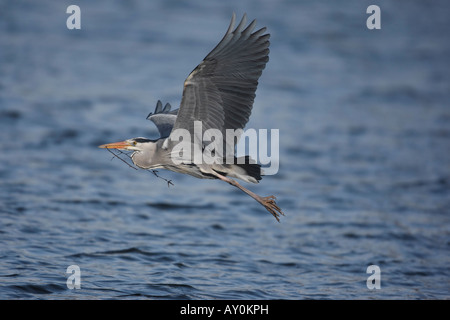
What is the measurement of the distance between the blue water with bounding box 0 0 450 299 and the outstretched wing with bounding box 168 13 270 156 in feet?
6.09

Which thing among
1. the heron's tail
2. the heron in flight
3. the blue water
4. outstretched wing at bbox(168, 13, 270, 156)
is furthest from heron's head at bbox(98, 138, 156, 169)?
the blue water

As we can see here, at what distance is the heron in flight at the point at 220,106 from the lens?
5.87 meters

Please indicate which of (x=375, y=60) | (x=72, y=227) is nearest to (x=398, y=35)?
(x=375, y=60)

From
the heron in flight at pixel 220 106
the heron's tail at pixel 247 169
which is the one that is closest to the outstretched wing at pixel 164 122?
the heron in flight at pixel 220 106

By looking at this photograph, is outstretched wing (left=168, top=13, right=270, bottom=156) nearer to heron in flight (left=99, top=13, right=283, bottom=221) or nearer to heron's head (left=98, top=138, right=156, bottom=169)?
heron in flight (left=99, top=13, right=283, bottom=221)

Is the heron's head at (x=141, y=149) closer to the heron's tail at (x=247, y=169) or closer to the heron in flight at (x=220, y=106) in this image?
the heron in flight at (x=220, y=106)

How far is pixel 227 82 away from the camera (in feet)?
19.6

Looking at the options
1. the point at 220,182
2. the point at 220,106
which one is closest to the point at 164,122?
the point at 220,106

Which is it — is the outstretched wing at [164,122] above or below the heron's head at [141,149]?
above

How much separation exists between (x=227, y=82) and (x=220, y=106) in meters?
0.21

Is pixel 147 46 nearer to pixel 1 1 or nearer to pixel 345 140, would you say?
pixel 1 1

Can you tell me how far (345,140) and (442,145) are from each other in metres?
1.65

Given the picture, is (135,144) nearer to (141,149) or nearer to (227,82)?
(141,149)

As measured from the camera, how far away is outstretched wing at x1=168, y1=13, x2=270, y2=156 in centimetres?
585
